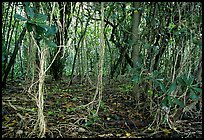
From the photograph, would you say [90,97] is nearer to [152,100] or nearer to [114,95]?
[114,95]

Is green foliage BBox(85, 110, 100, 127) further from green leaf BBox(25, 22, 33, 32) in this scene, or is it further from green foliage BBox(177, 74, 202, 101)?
green leaf BBox(25, 22, 33, 32)

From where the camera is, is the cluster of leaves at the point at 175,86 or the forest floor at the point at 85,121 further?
the forest floor at the point at 85,121

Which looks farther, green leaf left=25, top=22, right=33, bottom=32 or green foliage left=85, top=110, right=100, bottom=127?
green foliage left=85, top=110, right=100, bottom=127

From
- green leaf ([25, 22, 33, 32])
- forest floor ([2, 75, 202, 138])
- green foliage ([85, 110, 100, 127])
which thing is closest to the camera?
green leaf ([25, 22, 33, 32])

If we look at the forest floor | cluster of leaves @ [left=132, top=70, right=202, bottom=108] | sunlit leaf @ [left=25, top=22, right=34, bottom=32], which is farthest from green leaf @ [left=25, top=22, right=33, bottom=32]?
cluster of leaves @ [left=132, top=70, right=202, bottom=108]

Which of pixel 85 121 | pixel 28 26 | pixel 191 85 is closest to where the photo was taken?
pixel 28 26

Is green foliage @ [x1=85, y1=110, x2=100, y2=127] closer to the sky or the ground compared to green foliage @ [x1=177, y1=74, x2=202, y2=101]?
closer to the ground

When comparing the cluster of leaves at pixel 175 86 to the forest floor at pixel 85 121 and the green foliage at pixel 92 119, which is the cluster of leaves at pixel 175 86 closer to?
the forest floor at pixel 85 121

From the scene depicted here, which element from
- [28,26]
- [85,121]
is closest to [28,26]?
[28,26]

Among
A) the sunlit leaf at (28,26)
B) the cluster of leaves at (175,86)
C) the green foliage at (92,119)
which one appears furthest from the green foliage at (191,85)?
the sunlit leaf at (28,26)

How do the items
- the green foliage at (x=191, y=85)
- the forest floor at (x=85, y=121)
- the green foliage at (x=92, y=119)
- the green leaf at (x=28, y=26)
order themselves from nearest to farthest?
the green leaf at (x=28, y=26)
the green foliage at (x=191, y=85)
the forest floor at (x=85, y=121)
the green foliage at (x=92, y=119)

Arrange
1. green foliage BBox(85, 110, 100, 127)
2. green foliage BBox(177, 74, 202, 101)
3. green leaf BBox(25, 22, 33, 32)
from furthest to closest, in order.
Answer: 1. green foliage BBox(85, 110, 100, 127)
2. green foliage BBox(177, 74, 202, 101)
3. green leaf BBox(25, 22, 33, 32)

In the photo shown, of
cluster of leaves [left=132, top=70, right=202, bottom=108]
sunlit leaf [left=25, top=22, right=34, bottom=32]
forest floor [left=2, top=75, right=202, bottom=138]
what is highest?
sunlit leaf [left=25, top=22, right=34, bottom=32]

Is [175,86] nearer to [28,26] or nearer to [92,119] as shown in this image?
[92,119]
